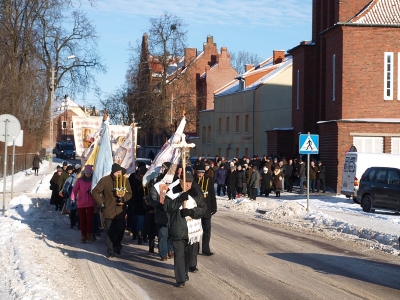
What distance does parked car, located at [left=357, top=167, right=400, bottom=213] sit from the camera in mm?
25844

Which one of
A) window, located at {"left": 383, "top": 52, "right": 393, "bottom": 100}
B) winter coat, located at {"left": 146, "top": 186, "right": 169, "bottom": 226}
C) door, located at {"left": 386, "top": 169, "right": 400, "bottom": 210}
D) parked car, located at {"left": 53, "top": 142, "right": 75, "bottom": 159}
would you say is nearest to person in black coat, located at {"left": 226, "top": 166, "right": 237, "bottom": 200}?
door, located at {"left": 386, "top": 169, "right": 400, "bottom": 210}

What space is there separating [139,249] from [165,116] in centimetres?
5443

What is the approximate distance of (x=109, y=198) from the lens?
14.6 m

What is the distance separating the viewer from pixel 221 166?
3659 cm

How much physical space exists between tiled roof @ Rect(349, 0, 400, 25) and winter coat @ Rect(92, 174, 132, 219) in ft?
92.4

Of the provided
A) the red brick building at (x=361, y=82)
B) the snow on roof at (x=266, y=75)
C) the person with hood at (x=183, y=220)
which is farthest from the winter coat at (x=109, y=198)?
the snow on roof at (x=266, y=75)

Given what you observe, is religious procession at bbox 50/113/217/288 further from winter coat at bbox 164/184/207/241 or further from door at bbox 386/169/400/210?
Answer: door at bbox 386/169/400/210

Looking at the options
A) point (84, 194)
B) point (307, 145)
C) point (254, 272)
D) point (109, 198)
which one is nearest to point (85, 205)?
point (84, 194)

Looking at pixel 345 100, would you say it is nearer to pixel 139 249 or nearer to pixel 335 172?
pixel 335 172

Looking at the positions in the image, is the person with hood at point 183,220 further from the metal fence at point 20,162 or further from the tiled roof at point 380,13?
the metal fence at point 20,162

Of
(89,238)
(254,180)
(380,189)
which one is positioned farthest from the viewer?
(254,180)

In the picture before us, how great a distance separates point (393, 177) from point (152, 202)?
48.7ft

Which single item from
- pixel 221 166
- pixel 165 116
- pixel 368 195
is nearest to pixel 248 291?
pixel 368 195

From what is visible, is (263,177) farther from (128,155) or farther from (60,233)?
(60,233)
